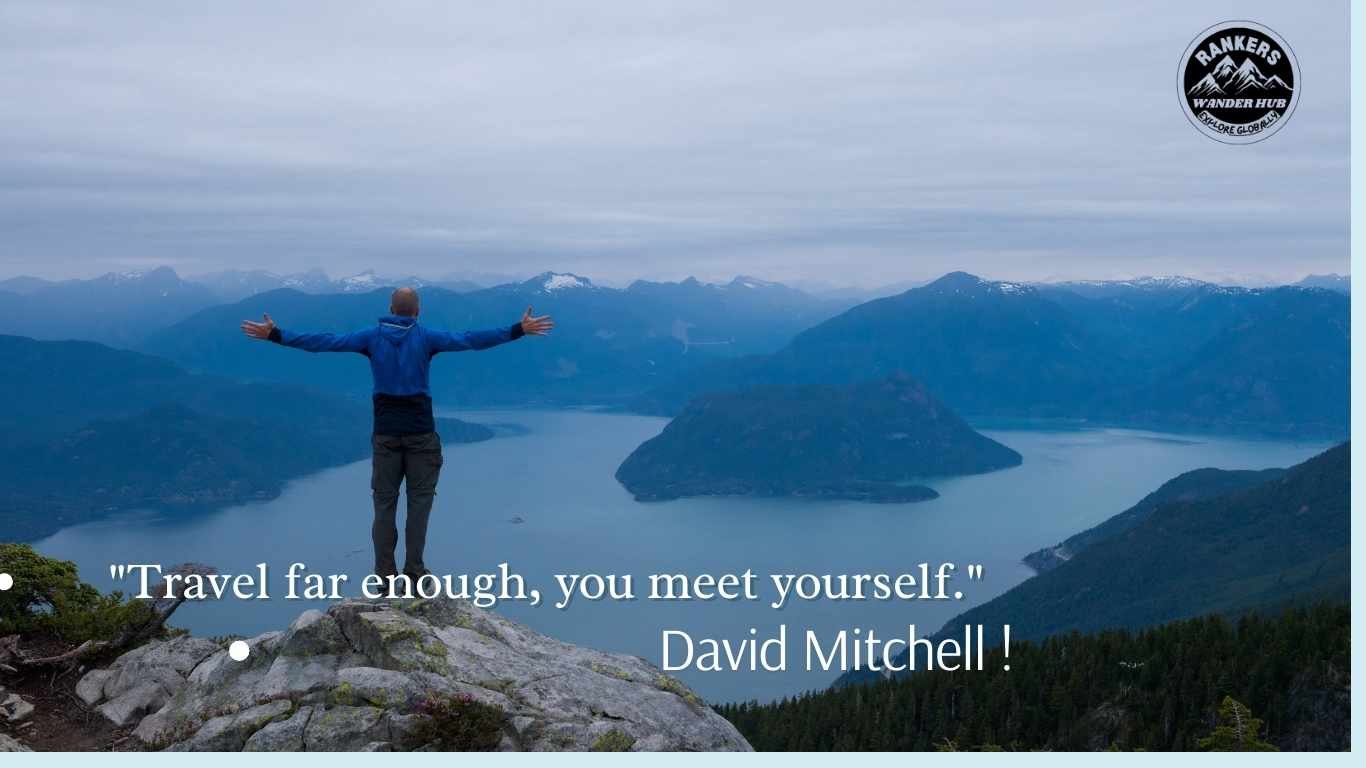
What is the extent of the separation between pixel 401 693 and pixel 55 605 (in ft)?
16.7

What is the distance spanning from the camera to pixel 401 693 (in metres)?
8.30

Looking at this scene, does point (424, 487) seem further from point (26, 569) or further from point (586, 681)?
point (26, 569)

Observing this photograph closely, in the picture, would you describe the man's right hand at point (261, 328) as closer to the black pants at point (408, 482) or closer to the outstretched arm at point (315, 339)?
the outstretched arm at point (315, 339)

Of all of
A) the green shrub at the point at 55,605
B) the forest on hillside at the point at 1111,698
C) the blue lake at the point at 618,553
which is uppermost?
the green shrub at the point at 55,605

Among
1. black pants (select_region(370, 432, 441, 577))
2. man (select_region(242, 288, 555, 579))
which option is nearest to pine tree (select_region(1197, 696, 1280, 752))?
man (select_region(242, 288, 555, 579))

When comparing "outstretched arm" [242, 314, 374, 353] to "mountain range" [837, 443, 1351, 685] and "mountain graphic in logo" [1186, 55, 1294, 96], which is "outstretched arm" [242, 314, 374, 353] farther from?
"mountain range" [837, 443, 1351, 685]

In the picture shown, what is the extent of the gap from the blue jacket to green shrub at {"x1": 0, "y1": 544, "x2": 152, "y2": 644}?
3.45 meters

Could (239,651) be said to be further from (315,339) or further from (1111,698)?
(1111,698)

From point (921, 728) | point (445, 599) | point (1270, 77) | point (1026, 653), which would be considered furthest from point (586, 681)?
point (1026, 653)

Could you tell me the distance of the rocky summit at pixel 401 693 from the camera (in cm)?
810

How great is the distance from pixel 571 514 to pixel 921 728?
5525 inches

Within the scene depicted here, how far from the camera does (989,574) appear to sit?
154750 millimetres

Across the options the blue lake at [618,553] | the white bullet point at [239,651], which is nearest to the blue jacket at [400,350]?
the white bullet point at [239,651]

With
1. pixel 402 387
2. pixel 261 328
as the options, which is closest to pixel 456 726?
pixel 402 387
